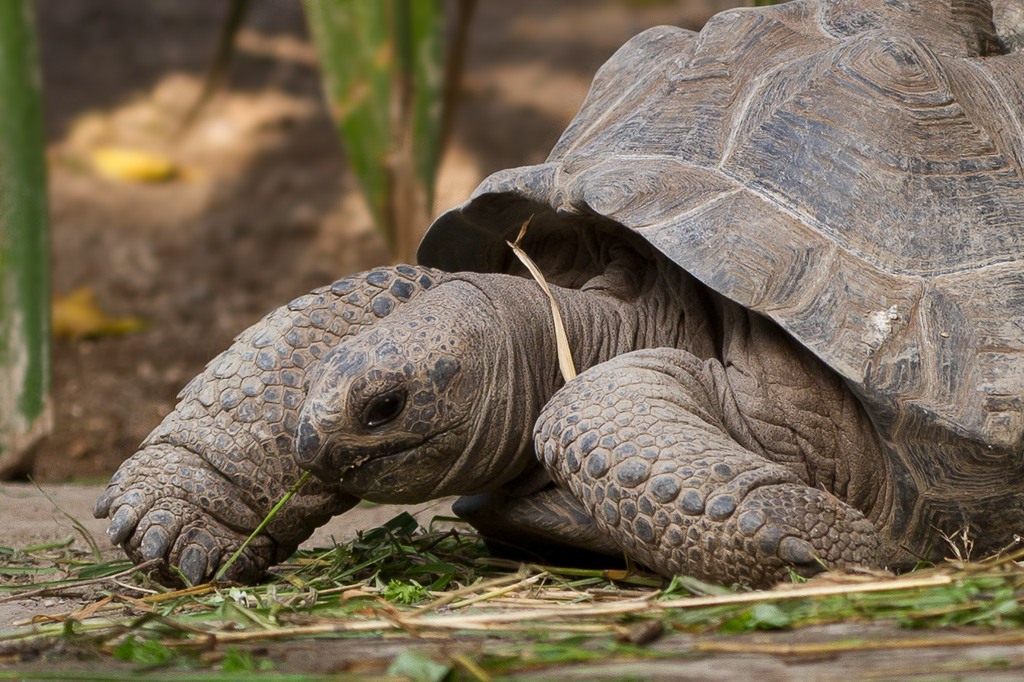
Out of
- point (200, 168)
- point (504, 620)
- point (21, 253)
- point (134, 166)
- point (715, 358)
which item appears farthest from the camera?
point (200, 168)

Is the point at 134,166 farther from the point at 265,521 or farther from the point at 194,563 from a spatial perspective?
the point at 265,521

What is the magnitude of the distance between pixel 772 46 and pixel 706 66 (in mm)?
182

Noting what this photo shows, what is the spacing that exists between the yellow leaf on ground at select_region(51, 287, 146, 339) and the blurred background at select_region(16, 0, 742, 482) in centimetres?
1

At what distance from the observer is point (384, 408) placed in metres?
2.60

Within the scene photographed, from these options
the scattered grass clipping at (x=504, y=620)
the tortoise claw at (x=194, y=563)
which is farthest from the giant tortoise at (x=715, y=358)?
the scattered grass clipping at (x=504, y=620)

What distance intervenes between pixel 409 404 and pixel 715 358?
823mm

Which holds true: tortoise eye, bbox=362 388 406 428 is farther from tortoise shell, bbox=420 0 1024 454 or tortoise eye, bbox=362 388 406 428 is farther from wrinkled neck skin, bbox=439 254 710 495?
tortoise shell, bbox=420 0 1024 454

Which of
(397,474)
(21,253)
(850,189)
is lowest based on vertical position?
(397,474)

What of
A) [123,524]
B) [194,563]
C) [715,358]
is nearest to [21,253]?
[123,524]

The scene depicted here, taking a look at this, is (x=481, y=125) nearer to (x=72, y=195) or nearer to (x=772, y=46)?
(x=72, y=195)

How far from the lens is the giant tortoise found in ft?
8.13

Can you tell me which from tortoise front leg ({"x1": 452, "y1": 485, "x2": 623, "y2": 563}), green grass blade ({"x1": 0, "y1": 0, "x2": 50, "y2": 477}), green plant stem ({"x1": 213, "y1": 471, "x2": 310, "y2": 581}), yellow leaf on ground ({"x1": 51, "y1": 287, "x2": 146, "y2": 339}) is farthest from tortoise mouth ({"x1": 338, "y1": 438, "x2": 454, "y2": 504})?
yellow leaf on ground ({"x1": 51, "y1": 287, "x2": 146, "y2": 339})

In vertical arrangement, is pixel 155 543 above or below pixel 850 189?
below

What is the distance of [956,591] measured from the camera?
6.55 ft
